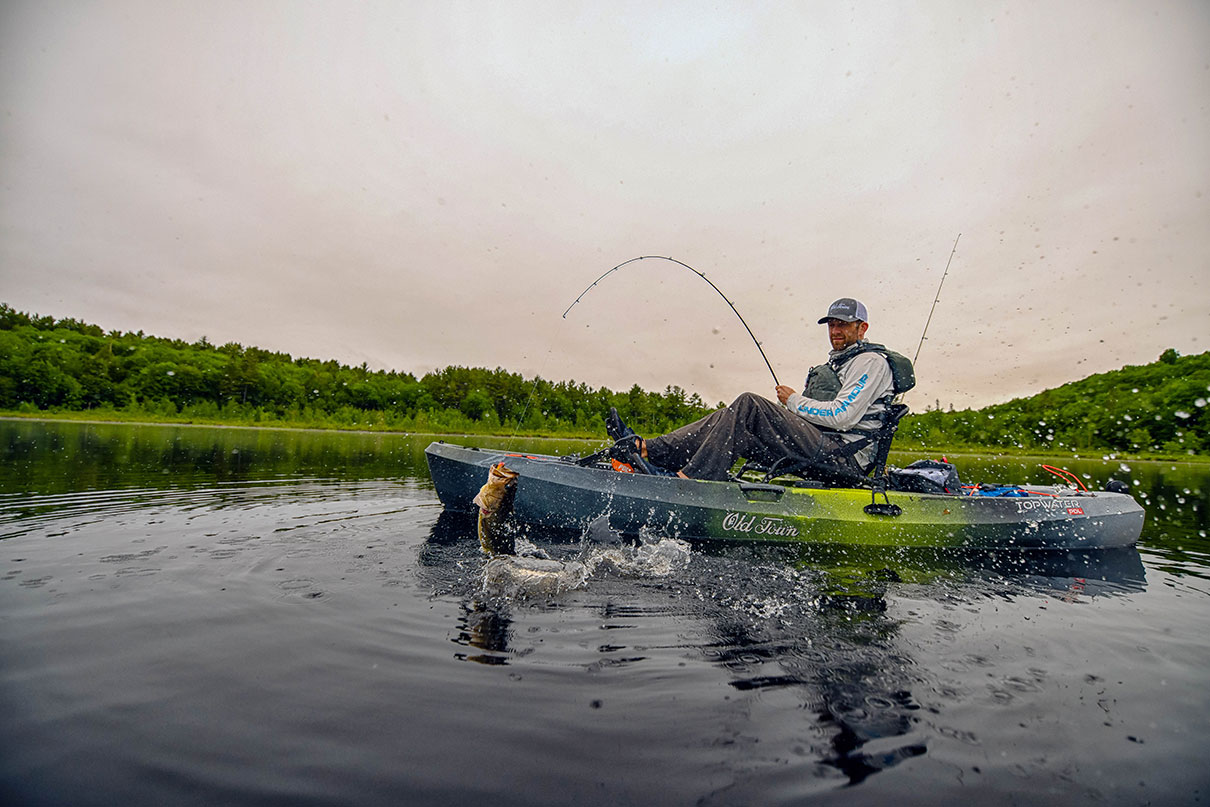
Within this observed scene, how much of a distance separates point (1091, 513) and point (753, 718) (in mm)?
7005

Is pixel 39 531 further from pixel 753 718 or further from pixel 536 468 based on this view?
pixel 753 718

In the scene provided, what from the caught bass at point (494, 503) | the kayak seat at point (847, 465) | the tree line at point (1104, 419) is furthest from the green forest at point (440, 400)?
the caught bass at point (494, 503)

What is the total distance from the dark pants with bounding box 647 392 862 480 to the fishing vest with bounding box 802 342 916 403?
1.63 ft

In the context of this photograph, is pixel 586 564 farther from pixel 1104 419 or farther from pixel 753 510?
pixel 1104 419

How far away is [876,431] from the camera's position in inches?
241

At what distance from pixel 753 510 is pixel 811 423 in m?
1.22

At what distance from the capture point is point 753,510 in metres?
5.90

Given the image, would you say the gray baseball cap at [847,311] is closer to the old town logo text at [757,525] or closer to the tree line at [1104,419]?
the old town logo text at [757,525]

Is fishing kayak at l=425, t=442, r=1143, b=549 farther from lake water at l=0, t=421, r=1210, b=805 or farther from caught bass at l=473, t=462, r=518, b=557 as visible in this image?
caught bass at l=473, t=462, r=518, b=557

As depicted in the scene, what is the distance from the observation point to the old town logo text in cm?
591

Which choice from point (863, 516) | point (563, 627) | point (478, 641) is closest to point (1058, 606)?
point (863, 516)

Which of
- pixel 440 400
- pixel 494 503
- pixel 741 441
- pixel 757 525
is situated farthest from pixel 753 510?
pixel 440 400

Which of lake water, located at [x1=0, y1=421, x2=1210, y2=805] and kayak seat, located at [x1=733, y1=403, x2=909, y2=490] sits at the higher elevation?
kayak seat, located at [x1=733, y1=403, x2=909, y2=490]

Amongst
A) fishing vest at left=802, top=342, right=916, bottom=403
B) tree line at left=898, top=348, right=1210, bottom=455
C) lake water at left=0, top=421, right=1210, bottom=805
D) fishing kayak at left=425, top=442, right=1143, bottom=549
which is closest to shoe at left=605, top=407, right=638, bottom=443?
fishing kayak at left=425, top=442, right=1143, bottom=549
